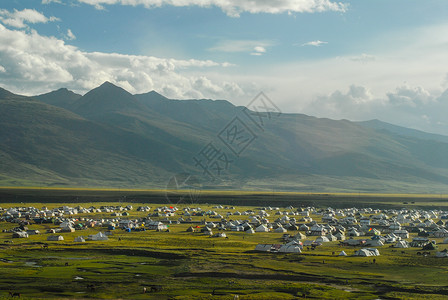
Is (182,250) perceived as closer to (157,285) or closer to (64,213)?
(157,285)

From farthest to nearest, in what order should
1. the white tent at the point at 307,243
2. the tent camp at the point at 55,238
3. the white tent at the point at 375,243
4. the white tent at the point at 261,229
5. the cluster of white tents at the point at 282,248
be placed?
the white tent at the point at 261,229, the white tent at the point at 375,243, the tent camp at the point at 55,238, the white tent at the point at 307,243, the cluster of white tents at the point at 282,248

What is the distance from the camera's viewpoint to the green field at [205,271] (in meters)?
48.8

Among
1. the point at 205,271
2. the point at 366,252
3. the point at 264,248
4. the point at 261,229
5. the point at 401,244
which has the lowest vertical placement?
the point at 261,229

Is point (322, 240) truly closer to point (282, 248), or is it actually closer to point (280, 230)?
point (282, 248)

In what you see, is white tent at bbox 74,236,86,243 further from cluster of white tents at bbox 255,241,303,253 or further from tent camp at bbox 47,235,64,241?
cluster of white tents at bbox 255,241,303,253

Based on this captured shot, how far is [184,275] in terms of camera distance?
57.7 m

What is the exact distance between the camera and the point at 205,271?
5981 centimetres

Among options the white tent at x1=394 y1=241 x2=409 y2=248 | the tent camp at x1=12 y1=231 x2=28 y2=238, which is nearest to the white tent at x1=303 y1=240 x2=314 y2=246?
the white tent at x1=394 y1=241 x2=409 y2=248

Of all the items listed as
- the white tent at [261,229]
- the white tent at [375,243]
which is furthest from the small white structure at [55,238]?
the white tent at [375,243]

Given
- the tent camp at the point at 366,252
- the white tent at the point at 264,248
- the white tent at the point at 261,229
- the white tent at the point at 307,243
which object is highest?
the tent camp at the point at 366,252

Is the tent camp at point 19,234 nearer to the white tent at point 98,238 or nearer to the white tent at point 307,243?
the white tent at point 98,238

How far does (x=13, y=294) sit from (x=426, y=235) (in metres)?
84.3

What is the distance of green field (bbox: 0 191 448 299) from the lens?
160ft

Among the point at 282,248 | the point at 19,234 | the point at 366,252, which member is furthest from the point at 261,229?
the point at 19,234
